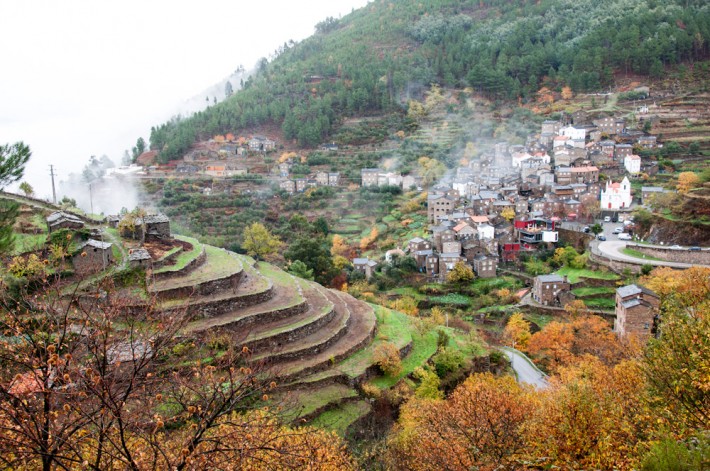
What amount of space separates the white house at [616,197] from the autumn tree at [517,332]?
17471mm

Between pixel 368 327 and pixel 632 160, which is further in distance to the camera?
pixel 632 160

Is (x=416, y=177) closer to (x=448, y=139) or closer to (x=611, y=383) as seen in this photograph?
(x=448, y=139)

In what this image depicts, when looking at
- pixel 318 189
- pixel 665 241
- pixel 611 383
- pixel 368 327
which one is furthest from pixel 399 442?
pixel 318 189

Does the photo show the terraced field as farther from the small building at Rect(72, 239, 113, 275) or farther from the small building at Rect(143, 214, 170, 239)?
the small building at Rect(72, 239, 113, 275)

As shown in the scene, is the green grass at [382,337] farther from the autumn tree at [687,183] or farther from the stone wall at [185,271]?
the autumn tree at [687,183]

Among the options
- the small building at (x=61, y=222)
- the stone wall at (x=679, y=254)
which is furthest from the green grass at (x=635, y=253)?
the small building at (x=61, y=222)

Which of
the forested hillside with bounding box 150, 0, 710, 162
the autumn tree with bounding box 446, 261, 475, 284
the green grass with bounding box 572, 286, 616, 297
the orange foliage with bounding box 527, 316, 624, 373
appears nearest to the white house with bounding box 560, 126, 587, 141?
the forested hillside with bounding box 150, 0, 710, 162

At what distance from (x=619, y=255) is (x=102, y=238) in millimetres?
29293

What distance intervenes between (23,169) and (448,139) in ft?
180

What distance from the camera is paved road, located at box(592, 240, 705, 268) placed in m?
31.3

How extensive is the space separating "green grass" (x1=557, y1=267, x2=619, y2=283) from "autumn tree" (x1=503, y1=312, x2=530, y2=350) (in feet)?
19.2

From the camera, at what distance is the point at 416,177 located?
55.9 meters

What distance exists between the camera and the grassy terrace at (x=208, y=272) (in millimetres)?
18812

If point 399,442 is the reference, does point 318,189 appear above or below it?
above
